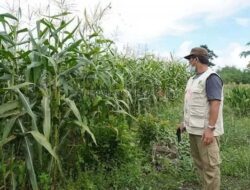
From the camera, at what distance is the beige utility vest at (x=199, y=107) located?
449 centimetres

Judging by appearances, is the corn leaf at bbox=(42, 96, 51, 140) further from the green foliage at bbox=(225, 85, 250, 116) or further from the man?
the green foliage at bbox=(225, 85, 250, 116)

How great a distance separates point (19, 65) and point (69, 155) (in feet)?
4.09

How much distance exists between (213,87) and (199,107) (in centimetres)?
29

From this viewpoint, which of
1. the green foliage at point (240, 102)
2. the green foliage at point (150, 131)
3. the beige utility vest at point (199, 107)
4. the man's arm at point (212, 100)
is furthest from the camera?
the green foliage at point (240, 102)

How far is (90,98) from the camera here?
462cm

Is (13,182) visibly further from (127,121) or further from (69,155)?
(127,121)

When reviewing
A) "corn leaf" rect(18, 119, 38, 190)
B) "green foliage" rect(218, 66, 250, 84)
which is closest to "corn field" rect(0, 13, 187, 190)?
"corn leaf" rect(18, 119, 38, 190)

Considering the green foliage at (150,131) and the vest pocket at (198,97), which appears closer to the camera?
the vest pocket at (198,97)

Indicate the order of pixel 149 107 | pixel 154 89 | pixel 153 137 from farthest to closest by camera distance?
pixel 154 89
pixel 149 107
pixel 153 137

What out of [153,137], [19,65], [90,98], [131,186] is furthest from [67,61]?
[153,137]

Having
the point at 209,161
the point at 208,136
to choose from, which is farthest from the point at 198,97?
the point at 209,161

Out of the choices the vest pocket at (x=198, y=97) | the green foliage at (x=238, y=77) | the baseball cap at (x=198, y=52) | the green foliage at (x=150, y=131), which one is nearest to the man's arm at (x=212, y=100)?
the vest pocket at (x=198, y=97)

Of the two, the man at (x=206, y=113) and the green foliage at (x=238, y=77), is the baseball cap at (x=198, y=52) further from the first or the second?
the green foliage at (x=238, y=77)

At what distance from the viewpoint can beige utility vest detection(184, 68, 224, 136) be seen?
4492 millimetres
